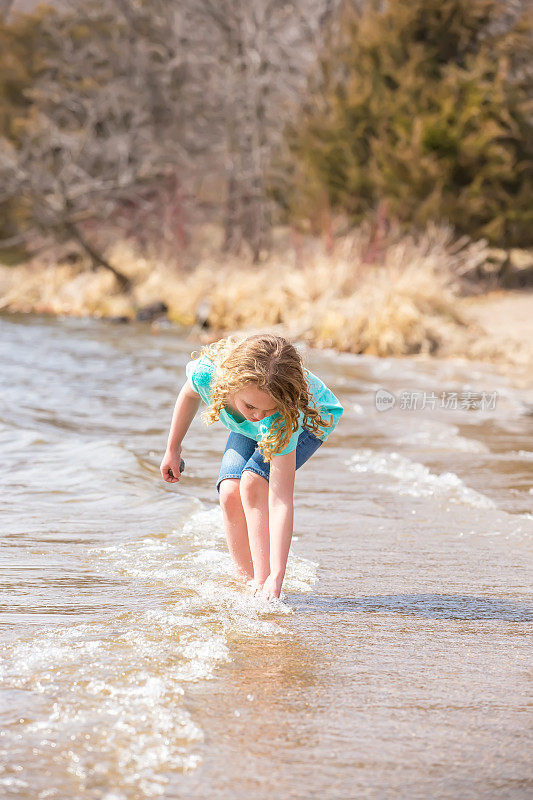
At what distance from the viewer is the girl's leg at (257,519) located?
367 centimetres

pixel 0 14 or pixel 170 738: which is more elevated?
pixel 0 14

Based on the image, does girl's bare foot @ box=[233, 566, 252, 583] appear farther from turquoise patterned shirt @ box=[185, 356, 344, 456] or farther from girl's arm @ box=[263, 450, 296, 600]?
turquoise patterned shirt @ box=[185, 356, 344, 456]

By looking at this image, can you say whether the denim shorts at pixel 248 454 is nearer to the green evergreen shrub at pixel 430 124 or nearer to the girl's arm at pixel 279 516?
the girl's arm at pixel 279 516

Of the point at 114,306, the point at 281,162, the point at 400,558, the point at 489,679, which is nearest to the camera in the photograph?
the point at 489,679

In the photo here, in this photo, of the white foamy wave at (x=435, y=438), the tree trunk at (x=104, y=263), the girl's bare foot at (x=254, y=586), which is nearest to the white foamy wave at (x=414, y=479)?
the white foamy wave at (x=435, y=438)

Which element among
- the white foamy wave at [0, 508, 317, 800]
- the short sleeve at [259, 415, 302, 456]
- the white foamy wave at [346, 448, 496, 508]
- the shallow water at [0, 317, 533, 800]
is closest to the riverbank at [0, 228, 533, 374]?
the white foamy wave at [346, 448, 496, 508]

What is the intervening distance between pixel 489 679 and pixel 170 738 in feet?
3.34

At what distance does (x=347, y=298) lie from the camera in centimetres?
1469

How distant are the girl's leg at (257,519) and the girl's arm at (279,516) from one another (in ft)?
0.26

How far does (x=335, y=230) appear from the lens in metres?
18.1

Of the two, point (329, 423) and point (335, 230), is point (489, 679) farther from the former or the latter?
point (335, 230)

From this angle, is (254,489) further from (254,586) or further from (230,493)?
(254,586)

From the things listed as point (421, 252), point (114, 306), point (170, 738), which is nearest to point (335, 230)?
point (421, 252)

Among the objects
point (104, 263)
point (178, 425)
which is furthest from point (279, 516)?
point (104, 263)
